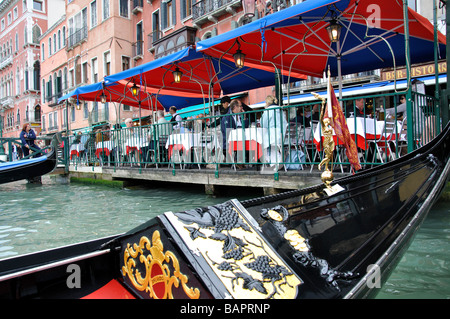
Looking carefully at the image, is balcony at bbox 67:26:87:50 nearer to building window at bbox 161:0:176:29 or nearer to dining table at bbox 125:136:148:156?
building window at bbox 161:0:176:29

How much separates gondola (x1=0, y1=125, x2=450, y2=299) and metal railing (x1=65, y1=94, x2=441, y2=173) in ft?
7.88

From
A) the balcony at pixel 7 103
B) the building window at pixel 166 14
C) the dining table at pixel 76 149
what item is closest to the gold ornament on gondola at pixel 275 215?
the dining table at pixel 76 149

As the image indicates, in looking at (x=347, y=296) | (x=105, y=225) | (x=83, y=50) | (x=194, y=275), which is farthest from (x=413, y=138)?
(x=83, y=50)

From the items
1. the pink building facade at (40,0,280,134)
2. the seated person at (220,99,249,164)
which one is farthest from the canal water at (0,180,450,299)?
the pink building facade at (40,0,280,134)

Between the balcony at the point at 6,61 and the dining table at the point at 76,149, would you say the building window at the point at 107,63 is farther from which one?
the balcony at the point at 6,61

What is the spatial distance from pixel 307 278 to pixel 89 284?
1018mm

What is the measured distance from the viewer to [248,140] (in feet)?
17.6

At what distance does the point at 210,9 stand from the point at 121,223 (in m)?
13.8

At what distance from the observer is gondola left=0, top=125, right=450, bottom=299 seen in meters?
1.21

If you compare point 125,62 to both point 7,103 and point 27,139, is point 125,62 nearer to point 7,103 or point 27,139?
Result: point 27,139

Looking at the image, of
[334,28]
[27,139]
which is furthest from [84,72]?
[334,28]
